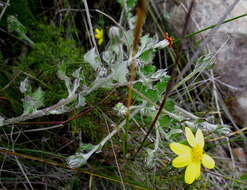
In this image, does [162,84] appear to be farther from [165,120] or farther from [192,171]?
[192,171]

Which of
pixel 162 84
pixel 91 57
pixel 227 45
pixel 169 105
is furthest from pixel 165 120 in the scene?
pixel 227 45

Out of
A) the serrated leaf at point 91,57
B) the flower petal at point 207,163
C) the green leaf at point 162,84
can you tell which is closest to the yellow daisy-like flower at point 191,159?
the flower petal at point 207,163

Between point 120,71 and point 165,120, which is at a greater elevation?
point 120,71

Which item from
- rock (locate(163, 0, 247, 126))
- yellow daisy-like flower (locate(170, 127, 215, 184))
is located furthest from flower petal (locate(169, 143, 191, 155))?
rock (locate(163, 0, 247, 126))

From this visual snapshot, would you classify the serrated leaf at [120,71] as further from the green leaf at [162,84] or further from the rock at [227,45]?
the rock at [227,45]

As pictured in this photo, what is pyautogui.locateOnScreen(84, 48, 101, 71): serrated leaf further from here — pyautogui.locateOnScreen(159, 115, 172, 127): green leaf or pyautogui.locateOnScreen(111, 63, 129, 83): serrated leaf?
pyautogui.locateOnScreen(159, 115, 172, 127): green leaf

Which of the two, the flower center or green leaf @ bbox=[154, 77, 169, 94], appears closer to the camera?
the flower center
